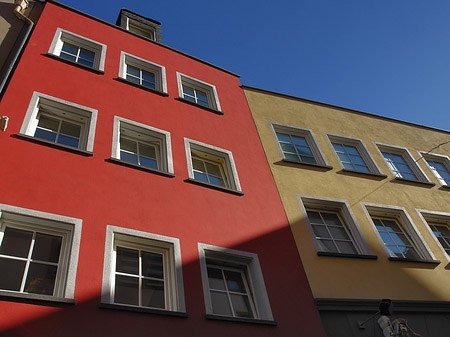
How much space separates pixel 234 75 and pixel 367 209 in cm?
736

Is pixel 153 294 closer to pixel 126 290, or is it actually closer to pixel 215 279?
pixel 126 290

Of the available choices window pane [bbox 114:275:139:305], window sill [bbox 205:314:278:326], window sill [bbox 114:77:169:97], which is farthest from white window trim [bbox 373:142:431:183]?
window pane [bbox 114:275:139:305]

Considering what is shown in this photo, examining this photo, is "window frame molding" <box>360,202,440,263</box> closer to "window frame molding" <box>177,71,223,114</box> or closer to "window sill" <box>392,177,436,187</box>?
"window sill" <box>392,177,436,187</box>

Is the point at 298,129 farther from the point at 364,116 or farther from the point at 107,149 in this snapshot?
the point at 107,149

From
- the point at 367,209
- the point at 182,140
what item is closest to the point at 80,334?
the point at 182,140

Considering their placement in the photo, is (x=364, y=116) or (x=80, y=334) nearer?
(x=80, y=334)

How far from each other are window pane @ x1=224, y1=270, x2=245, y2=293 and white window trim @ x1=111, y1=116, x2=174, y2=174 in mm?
2734

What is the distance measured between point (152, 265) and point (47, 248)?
1.86 m

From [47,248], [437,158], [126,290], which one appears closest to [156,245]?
[126,290]

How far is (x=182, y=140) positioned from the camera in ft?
37.4

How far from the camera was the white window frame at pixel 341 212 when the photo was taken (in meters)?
11.0

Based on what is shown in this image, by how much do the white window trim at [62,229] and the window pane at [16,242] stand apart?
12cm

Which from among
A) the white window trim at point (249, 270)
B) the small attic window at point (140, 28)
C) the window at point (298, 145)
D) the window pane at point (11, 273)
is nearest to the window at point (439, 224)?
the window at point (298, 145)

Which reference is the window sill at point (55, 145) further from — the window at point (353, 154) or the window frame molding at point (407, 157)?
the window frame molding at point (407, 157)
